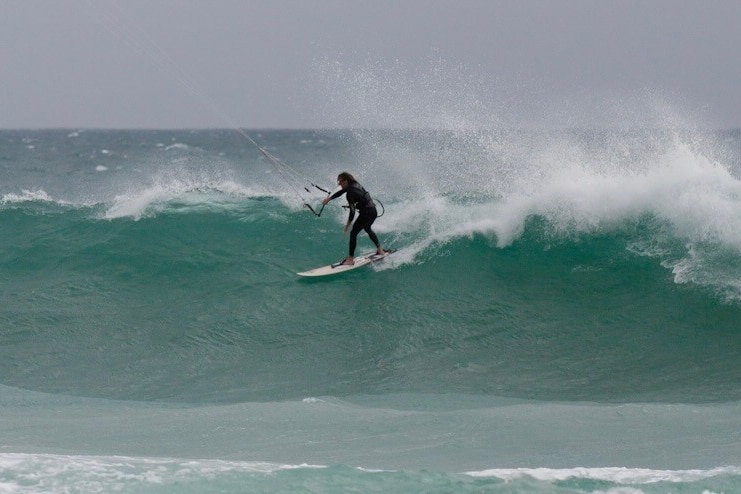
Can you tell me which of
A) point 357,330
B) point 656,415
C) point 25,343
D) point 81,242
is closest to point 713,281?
point 656,415

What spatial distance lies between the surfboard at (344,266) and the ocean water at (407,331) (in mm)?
150

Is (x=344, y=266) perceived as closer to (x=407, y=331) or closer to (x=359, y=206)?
(x=359, y=206)

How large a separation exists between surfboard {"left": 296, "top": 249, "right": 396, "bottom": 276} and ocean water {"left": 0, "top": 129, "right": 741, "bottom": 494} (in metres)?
0.15

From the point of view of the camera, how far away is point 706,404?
7.68 m

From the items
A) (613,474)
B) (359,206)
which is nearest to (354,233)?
(359,206)

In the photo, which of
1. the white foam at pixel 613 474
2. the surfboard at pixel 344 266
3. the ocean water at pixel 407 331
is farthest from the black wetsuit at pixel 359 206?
the white foam at pixel 613 474

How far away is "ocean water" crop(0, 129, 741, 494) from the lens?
18.7 ft

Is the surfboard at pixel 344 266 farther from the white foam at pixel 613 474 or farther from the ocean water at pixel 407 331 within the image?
the white foam at pixel 613 474

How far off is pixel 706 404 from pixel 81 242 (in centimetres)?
1011

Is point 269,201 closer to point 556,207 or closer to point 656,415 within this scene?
point 556,207

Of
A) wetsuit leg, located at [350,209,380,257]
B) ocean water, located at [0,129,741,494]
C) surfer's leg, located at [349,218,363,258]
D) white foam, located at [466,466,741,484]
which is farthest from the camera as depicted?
surfer's leg, located at [349,218,363,258]

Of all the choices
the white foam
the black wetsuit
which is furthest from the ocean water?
the black wetsuit

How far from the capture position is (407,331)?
9.87 m

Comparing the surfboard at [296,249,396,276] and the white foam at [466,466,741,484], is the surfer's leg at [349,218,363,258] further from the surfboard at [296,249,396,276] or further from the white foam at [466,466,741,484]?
the white foam at [466,466,741,484]
